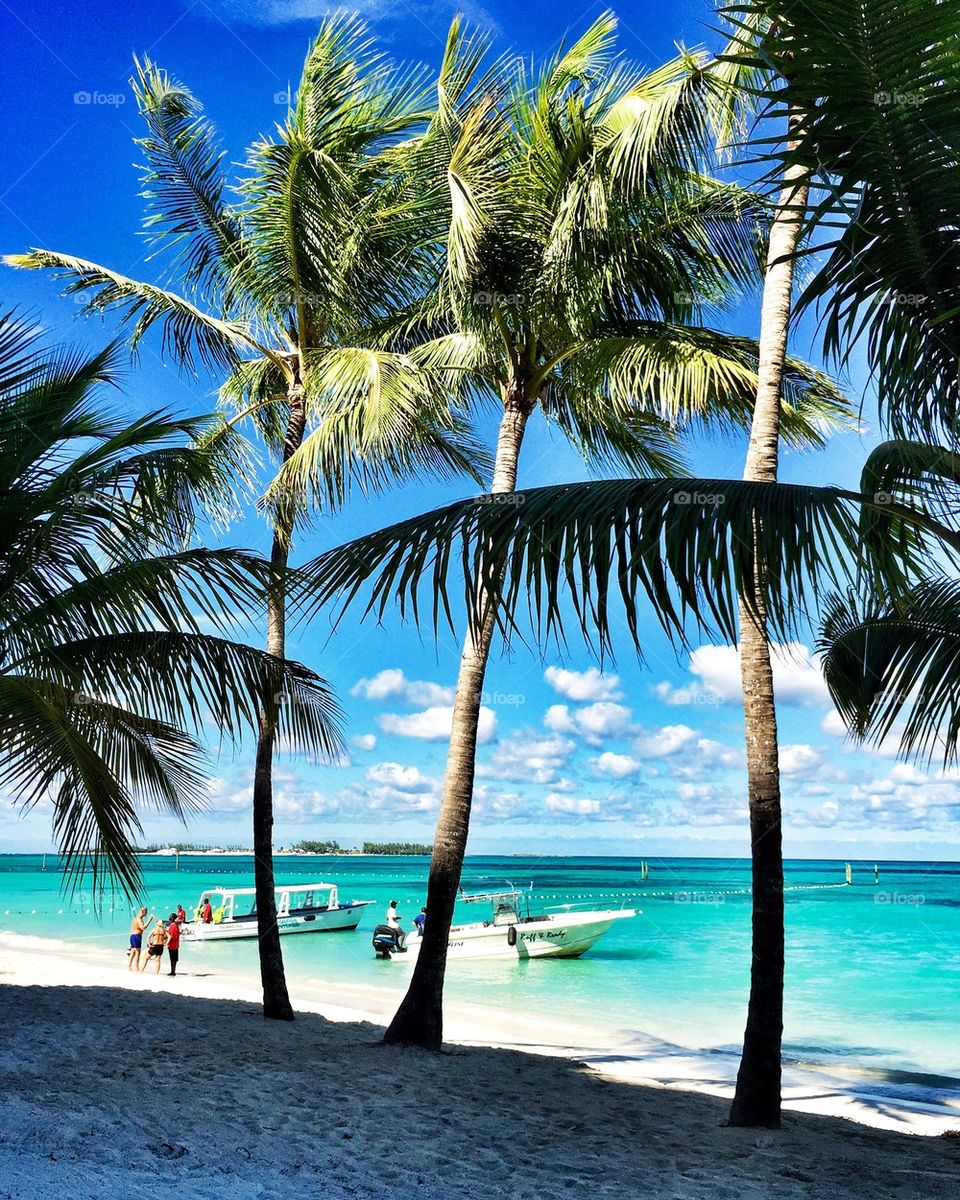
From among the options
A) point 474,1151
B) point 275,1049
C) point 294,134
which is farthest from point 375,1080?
point 294,134

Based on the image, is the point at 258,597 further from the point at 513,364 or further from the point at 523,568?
the point at 513,364

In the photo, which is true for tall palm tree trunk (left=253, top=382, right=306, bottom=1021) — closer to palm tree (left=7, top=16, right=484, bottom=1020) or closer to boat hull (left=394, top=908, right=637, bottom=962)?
palm tree (left=7, top=16, right=484, bottom=1020)

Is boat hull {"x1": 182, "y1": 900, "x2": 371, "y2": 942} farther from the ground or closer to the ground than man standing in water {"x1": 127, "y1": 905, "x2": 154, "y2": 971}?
closer to the ground

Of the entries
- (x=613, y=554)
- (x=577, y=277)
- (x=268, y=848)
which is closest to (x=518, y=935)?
(x=268, y=848)

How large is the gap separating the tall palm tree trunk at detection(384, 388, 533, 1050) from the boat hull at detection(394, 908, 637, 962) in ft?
56.3

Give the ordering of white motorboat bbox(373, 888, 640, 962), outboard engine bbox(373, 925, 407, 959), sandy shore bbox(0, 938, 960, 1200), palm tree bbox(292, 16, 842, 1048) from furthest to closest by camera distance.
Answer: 1. white motorboat bbox(373, 888, 640, 962)
2. outboard engine bbox(373, 925, 407, 959)
3. palm tree bbox(292, 16, 842, 1048)
4. sandy shore bbox(0, 938, 960, 1200)

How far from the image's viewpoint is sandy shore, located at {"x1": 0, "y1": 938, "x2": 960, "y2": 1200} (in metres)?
4.67

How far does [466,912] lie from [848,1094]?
4344 cm

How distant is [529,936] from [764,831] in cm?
2050

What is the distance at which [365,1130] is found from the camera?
18.6 ft

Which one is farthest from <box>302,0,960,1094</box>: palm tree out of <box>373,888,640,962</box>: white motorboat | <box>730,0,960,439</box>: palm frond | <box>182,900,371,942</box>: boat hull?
<box>182,900,371,942</box>: boat hull

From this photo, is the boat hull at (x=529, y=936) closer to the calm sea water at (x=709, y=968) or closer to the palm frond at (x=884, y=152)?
the calm sea water at (x=709, y=968)

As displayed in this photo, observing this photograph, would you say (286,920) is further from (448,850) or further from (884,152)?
(884,152)

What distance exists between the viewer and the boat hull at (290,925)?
94.1ft
